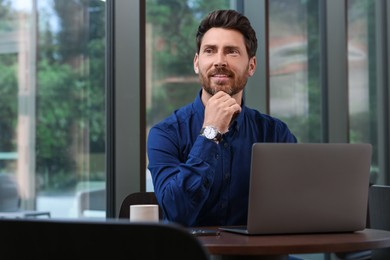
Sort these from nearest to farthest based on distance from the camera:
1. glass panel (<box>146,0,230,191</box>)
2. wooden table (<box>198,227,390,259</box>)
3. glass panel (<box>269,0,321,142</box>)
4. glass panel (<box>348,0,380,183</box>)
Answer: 1. wooden table (<box>198,227,390,259</box>)
2. glass panel (<box>146,0,230,191</box>)
3. glass panel (<box>269,0,321,142</box>)
4. glass panel (<box>348,0,380,183</box>)

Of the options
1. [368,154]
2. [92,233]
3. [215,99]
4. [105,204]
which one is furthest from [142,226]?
[105,204]

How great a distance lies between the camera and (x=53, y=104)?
300 centimetres

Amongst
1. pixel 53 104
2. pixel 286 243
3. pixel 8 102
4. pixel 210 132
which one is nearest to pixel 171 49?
pixel 53 104

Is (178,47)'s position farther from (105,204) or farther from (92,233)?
(92,233)

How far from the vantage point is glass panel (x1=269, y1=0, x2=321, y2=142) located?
455 cm

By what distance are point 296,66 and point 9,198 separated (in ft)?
8.73

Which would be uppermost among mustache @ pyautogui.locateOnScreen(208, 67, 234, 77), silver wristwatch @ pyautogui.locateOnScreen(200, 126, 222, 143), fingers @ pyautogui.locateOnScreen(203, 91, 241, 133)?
mustache @ pyautogui.locateOnScreen(208, 67, 234, 77)

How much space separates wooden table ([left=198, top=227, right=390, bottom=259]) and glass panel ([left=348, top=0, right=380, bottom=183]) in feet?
11.3

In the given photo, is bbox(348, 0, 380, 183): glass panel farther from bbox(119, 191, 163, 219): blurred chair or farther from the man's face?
bbox(119, 191, 163, 219): blurred chair

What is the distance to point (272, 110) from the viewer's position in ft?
14.7

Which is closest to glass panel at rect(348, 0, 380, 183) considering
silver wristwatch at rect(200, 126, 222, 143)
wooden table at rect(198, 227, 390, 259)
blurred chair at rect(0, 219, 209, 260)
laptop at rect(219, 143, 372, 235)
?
silver wristwatch at rect(200, 126, 222, 143)

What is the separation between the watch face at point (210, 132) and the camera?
2.14m

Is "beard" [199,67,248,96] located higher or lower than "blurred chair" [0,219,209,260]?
higher

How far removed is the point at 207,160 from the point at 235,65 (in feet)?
1.55
